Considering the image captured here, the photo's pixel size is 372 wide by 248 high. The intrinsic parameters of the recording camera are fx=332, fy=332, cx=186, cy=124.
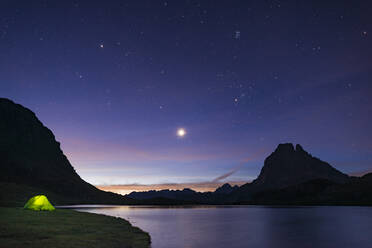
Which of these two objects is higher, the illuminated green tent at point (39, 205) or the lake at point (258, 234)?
the illuminated green tent at point (39, 205)

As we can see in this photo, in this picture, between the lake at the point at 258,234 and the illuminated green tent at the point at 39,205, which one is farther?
the illuminated green tent at the point at 39,205

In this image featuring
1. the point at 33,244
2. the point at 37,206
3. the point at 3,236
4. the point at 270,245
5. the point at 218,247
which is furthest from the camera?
the point at 37,206

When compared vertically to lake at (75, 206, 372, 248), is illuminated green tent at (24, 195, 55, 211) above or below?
above

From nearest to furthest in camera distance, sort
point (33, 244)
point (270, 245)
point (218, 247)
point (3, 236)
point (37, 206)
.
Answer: point (33, 244), point (3, 236), point (218, 247), point (270, 245), point (37, 206)

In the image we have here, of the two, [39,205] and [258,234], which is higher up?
[39,205]

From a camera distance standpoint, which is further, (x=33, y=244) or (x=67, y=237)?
(x=67, y=237)

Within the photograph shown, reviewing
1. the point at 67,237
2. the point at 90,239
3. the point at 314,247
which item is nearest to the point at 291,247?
the point at 314,247

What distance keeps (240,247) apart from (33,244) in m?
21.1

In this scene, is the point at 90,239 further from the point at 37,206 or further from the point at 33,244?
the point at 37,206

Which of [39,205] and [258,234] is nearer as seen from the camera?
[258,234]

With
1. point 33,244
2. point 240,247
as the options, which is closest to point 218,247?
point 240,247

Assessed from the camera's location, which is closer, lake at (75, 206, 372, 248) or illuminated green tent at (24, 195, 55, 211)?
lake at (75, 206, 372, 248)

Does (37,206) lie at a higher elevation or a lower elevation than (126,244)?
higher

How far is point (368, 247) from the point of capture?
1465 inches
